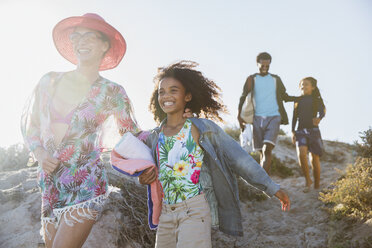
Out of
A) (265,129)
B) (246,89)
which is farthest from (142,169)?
(246,89)

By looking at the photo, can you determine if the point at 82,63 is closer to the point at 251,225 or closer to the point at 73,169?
the point at 73,169

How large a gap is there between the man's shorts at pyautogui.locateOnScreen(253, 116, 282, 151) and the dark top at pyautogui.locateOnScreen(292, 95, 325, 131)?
3.40 feet

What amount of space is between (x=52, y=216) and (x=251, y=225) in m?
3.87

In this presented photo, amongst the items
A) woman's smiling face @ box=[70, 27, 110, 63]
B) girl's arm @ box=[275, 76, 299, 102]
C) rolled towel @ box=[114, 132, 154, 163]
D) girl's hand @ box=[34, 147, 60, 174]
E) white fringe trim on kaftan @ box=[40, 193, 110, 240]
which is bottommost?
white fringe trim on kaftan @ box=[40, 193, 110, 240]

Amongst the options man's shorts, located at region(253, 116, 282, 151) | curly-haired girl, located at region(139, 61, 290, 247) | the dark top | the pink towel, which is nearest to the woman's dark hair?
the dark top

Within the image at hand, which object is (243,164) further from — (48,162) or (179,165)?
(48,162)

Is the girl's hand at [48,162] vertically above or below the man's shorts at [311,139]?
below

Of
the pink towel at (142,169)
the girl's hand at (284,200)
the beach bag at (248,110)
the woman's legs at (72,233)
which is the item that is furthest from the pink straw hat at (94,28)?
the beach bag at (248,110)

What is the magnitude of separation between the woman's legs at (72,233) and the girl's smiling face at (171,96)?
1.18 metres

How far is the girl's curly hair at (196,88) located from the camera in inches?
121

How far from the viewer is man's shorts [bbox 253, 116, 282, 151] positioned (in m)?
5.91

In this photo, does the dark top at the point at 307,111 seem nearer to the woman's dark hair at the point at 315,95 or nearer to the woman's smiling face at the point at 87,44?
the woman's dark hair at the point at 315,95

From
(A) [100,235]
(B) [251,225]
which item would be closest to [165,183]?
(A) [100,235]

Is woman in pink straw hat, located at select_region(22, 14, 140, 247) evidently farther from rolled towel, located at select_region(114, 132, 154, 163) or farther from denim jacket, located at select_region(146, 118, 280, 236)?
denim jacket, located at select_region(146, 118, 280, 236)
